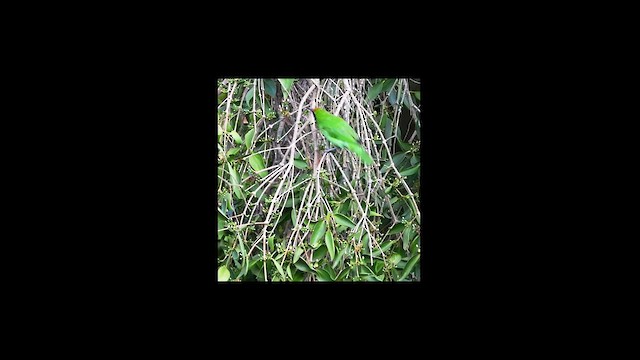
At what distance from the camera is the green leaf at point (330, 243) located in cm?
171

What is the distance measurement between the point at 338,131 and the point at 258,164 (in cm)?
26

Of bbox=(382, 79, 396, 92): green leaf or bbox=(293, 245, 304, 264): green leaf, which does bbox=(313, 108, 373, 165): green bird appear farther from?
bbox=(293, 245, 304, 264): green leaf

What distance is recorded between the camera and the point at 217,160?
5.49ft

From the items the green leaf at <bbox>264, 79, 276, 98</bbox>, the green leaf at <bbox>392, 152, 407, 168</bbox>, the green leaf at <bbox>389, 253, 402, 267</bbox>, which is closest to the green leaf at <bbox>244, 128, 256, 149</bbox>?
the green leaf at <bbox>264, 79, 276, 98</bbox>

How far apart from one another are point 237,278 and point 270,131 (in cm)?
45

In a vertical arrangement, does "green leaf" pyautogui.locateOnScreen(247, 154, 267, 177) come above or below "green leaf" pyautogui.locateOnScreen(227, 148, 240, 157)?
below

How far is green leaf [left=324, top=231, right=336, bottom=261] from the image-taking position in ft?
5.60

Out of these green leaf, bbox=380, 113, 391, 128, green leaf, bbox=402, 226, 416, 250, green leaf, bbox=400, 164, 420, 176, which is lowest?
green leaf, bbox=402, 226, 416, 250

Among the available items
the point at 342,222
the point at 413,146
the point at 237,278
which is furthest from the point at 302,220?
the point at 413,146

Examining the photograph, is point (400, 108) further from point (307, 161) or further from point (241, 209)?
point (241, 209)

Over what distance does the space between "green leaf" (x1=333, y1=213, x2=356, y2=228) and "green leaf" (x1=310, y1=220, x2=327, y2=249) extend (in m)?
0.04

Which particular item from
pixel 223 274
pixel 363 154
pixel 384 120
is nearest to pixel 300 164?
pixel 363 154

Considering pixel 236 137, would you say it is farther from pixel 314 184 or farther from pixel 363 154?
pixel 363 154

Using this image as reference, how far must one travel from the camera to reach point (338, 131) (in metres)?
1.71
